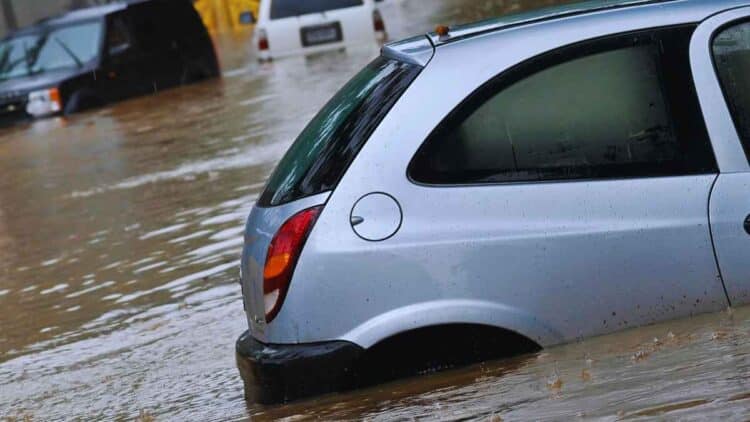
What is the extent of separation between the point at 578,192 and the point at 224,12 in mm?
35567

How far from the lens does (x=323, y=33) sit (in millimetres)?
24047

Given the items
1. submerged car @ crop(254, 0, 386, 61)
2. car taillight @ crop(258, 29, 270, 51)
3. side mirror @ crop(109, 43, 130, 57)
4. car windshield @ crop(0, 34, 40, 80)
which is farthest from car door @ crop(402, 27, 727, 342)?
car taillight @ crop(258, 29, 270, 51)

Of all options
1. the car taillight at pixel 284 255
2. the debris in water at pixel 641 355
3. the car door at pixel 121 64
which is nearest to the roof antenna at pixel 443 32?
the car taillight at pixel 284 255

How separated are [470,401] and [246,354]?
887 millimetres

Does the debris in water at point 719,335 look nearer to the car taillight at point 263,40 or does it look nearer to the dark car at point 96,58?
the dark car at point 96,58

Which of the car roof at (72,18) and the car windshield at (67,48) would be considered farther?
the car roof at (72,18)

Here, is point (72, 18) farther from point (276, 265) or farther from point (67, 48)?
point (276, 265)

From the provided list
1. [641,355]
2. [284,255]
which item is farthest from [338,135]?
[641,355]

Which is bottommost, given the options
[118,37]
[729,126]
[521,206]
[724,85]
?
[118,37]

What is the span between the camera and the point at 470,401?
5.36 m

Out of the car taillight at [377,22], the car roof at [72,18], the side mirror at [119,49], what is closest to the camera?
the side mirror at [119,49]

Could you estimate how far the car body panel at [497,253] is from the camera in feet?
17.6

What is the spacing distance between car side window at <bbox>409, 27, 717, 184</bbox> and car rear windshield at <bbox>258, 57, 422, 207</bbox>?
24 centimetres

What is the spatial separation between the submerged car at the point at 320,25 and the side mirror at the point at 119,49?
7.83 ft
